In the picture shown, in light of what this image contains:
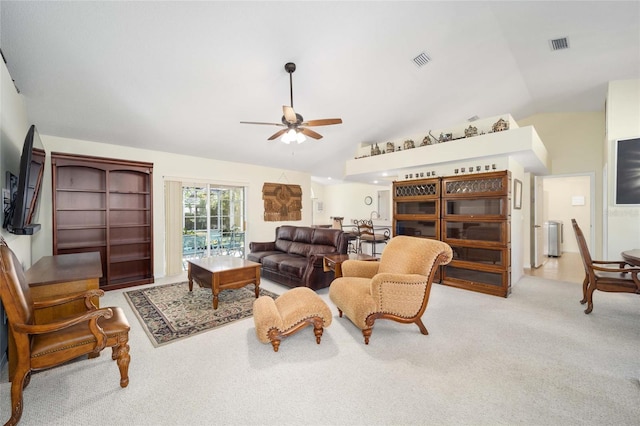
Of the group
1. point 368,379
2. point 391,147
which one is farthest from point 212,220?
point 368,379

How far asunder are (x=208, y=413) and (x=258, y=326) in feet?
2.48

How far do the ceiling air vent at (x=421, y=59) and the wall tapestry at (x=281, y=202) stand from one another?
427cm

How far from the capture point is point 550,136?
5824mm

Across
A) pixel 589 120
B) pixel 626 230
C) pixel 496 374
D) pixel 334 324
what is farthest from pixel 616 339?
pixel 589 120

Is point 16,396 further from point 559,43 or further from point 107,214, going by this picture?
point 559,43

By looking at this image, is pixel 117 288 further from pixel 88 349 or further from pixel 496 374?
pixel 496 374

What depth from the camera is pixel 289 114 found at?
3.12 m

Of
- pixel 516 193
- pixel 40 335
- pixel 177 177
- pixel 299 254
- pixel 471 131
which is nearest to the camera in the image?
pixel 40 335

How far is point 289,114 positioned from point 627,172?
503 cm

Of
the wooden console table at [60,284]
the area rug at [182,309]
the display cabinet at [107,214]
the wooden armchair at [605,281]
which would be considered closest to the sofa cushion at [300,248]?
the area rug at [182,309]

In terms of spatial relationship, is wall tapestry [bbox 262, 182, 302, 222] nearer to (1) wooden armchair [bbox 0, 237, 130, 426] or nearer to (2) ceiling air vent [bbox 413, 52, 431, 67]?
(2) ceiling air vent [bbox 413, 52, 431, 67]

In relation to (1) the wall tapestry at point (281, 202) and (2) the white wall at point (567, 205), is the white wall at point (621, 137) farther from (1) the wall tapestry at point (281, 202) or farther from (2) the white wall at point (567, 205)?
(1) the wall tapestry at point (281, 202)

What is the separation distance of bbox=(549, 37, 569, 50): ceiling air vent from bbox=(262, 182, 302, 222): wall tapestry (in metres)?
5.60

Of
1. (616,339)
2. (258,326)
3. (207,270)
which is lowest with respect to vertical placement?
(616,339)
